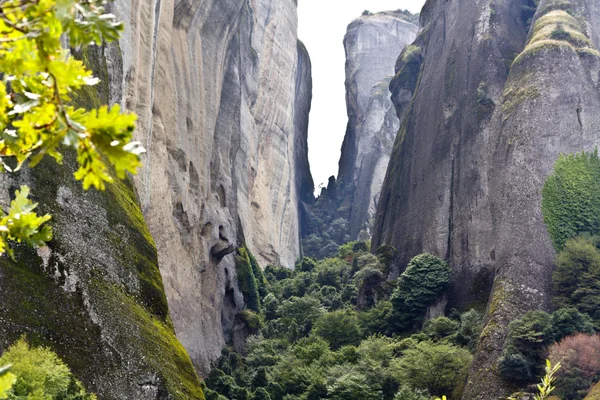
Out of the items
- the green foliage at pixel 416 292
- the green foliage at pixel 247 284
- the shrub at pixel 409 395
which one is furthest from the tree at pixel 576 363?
the green foliage at pixel 247 284

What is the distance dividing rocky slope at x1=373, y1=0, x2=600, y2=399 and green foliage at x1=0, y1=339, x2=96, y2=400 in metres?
17.7

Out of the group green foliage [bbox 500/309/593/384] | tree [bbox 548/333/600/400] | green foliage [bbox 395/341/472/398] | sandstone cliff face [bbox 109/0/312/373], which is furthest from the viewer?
sandstone cliff face [bbox 109/0/312/373]

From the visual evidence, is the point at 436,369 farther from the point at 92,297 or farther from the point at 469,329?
the point at 92,297

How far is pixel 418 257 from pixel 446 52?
18328 mm

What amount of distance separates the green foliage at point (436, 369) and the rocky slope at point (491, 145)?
204 cm

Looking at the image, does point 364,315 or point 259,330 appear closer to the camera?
point 364,315

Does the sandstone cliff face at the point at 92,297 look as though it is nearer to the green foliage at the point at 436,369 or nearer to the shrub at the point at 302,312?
the green foliage at the point at 436,369

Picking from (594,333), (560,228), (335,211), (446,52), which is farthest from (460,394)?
(335,211)

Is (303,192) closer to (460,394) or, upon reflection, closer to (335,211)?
(335,211)

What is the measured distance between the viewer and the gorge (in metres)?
18.5

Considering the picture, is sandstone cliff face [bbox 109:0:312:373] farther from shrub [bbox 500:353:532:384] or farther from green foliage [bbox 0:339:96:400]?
green foliage [bbox 0:339:96:400]

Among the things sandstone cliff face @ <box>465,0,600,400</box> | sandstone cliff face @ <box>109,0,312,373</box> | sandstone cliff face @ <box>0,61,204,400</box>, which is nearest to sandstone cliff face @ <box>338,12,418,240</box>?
sandstone cliff face @ <box>109,0,312,373</box>

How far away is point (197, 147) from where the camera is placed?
43125mm

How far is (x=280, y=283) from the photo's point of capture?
6094 centimetres
